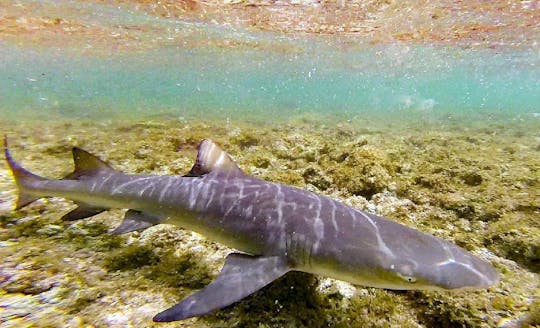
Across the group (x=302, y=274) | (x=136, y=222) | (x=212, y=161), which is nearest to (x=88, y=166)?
(x=136, y=222)

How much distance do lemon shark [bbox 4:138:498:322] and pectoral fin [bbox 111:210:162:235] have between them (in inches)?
0.5

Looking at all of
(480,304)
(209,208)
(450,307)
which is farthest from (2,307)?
(480,304)

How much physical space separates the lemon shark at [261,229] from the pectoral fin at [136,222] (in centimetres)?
1

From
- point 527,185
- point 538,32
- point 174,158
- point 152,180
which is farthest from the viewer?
point 538,32

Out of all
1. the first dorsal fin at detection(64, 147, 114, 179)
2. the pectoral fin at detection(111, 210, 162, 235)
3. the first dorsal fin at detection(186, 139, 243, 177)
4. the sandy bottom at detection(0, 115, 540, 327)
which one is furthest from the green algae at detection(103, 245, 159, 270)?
the first dorsal fin at detection(186, 139, 243, 177)

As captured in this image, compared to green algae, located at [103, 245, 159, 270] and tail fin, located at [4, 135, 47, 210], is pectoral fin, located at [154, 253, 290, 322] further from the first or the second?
tail fin, located at [4, 135, 47, 210]

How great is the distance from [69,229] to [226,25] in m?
20.7

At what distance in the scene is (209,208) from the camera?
348cm

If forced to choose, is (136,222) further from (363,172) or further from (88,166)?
(363,172)

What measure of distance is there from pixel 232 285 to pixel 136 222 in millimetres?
1805

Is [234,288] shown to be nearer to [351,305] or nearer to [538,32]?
[351,305]

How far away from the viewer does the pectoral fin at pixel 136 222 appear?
3.69 meters

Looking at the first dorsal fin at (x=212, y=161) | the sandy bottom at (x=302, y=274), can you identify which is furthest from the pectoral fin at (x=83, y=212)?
the first dorsal fin at (x=212, y=161)

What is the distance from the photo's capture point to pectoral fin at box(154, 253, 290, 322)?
2.27 m
